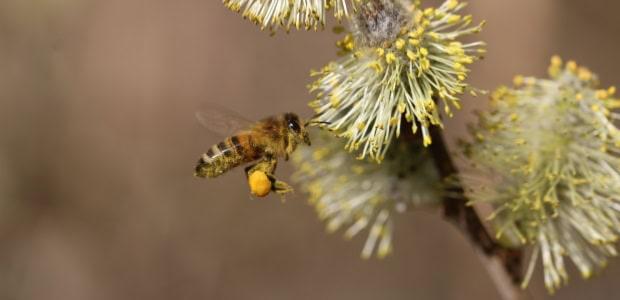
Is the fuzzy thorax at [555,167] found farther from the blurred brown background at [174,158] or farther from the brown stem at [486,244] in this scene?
the blurred brown background at [174,158]

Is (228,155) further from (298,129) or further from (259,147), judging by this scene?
(298,129)

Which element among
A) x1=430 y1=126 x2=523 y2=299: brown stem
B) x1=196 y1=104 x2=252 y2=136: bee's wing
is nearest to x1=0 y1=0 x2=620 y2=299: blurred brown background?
x1=430 y1=126 x2=523 y2=299: brown stem

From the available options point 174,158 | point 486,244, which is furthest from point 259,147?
point 174,158

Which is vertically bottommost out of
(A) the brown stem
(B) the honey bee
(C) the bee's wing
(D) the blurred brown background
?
(A) the brown stem

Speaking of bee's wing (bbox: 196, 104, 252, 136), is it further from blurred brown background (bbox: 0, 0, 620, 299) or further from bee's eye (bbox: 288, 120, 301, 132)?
blurred brown background (bbox: 0, 0, 620, 299)

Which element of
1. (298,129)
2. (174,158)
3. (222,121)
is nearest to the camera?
(298,129)

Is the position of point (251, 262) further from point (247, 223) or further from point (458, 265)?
point (458, 265)
